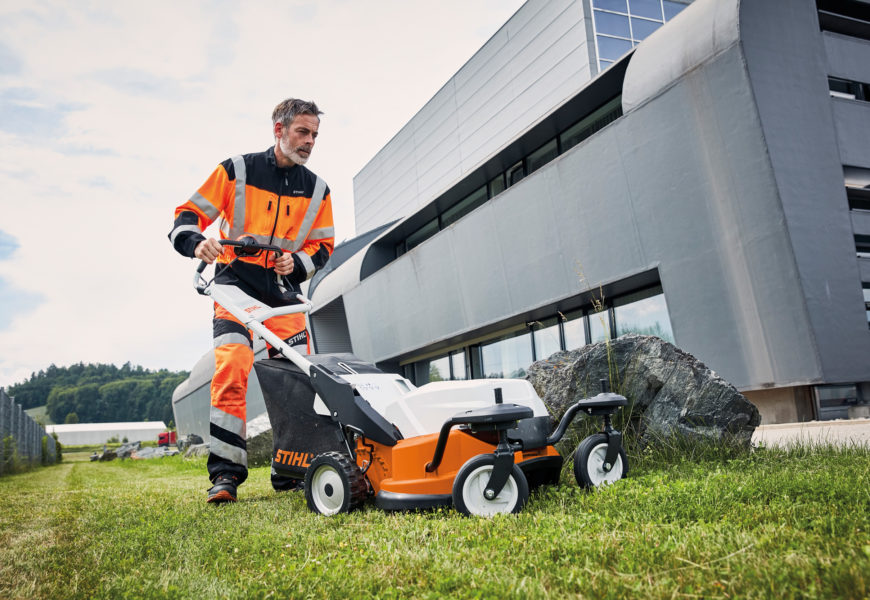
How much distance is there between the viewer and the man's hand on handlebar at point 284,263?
13.6ft

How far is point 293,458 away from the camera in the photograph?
3.58 metres

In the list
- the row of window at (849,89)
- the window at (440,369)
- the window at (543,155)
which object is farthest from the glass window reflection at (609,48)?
the window at (440,369)

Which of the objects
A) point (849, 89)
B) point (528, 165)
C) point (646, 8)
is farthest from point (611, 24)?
point (849, 89)

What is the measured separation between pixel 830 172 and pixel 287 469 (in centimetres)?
827

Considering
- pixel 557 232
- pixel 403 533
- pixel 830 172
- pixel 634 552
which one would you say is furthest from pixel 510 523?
pixel 557 232

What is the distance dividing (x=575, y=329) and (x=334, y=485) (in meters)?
9.41

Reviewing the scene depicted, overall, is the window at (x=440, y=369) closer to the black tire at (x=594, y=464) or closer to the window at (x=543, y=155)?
the window at (x=543, y=155)

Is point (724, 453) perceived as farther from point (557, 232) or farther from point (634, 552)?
point (557, 232)

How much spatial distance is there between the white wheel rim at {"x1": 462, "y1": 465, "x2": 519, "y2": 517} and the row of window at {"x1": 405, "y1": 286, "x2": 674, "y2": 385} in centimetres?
480

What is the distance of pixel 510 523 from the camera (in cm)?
238

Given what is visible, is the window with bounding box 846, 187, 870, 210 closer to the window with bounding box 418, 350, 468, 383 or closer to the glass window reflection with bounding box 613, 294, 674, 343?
the glass window reflection with bounding box 613, 294, 674, 343

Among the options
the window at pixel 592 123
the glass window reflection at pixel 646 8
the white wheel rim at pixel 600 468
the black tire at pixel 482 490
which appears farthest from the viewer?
the glass window reflection at pixel 646 8

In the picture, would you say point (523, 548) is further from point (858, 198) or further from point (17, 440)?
point (17, 440)

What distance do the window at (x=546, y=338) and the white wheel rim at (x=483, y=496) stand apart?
985 centimetres
